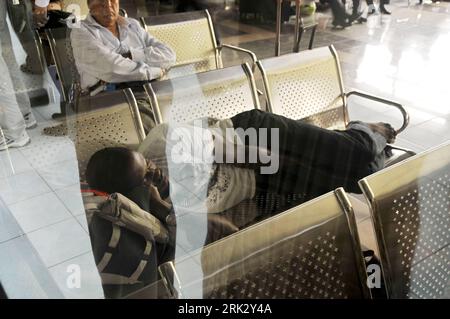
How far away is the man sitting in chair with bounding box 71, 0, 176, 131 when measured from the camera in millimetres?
1714

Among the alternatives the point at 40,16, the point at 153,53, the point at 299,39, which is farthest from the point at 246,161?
the point at 299,39

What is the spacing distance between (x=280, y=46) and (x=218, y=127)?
2.42 meters

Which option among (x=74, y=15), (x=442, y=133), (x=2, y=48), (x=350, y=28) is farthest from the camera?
(x=350, y=28)

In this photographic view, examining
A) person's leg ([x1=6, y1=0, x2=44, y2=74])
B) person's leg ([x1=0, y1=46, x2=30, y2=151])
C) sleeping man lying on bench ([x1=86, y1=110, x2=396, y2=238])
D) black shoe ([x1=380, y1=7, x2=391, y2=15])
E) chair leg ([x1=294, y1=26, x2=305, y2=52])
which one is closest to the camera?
sleeping man lying on bench ([x1=86, y1=110, x2=396, y2=238])

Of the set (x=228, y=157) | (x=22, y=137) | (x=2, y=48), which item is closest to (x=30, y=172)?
(x=22, y=137)

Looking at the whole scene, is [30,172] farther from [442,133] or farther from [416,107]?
[416,107]

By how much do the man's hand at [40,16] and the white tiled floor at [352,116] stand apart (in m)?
0.41

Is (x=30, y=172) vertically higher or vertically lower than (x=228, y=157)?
lower

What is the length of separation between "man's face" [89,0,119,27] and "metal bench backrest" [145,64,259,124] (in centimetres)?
56

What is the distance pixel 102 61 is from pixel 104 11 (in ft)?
0.68

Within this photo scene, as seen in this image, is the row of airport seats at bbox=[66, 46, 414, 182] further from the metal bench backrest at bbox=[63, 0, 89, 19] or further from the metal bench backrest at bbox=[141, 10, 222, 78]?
the metal bench backrest at bbox=[63, 0, 89, 19]

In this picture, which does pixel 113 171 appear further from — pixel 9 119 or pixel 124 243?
pixel 9 119

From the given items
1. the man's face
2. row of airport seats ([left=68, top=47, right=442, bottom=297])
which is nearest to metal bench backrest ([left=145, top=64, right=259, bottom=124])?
row of airport seats ([left=68, top=47, right=442, bottom=297])

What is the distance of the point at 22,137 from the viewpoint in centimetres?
200
